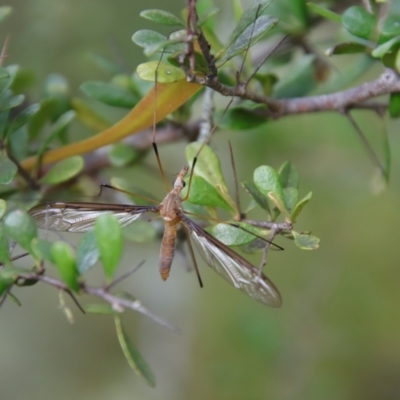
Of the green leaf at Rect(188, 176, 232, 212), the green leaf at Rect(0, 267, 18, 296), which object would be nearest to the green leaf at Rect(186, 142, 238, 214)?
the green leaf at Rect(188, 176, 232, 212)

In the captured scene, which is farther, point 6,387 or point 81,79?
point 6,387

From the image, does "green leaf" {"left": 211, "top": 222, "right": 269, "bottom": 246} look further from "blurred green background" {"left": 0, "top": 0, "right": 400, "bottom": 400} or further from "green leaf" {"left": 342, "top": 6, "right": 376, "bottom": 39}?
"blurred green background" {"left": 0, "top": 0, "right": 400, "bottom": 400}

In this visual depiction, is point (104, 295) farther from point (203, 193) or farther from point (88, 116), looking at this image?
point (88, 116)

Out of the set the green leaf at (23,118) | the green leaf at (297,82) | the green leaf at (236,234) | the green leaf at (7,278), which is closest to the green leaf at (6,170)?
the green leaf at (23,118)

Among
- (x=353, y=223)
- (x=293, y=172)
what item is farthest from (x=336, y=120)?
(x=293, y=172)

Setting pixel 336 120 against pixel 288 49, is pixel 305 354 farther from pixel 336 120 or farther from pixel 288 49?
pixel 288 49

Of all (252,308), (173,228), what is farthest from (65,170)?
(252,308)
